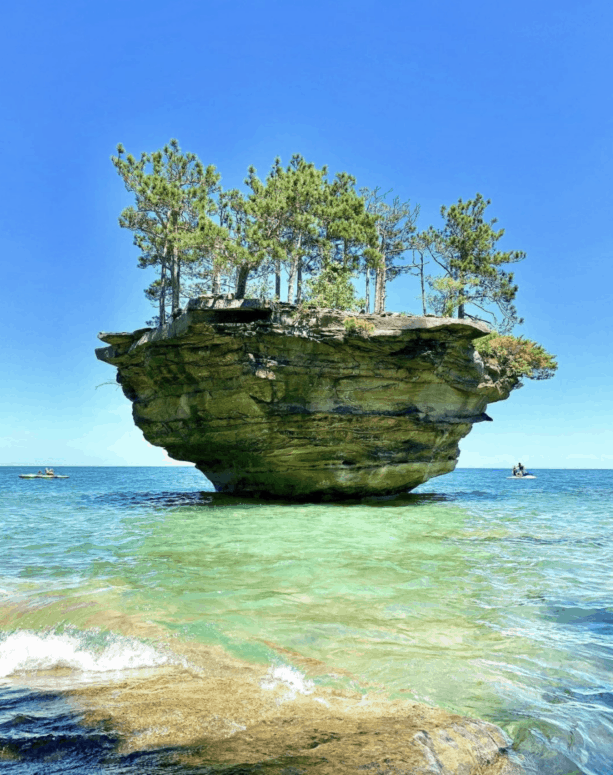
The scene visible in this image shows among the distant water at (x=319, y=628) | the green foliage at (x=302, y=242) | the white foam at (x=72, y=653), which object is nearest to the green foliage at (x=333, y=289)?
the green foliage at (x=302, y=242)

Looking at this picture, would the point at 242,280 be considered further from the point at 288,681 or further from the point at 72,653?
the point at 288,681

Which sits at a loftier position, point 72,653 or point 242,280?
point 242,280

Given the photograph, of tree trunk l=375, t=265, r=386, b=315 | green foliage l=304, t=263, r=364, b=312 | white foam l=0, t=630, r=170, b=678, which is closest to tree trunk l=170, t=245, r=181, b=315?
green foliage l=304, t=263, r=364, b=312

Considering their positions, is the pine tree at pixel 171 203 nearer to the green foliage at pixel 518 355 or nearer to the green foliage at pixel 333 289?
the green foliage at pixel 333 289

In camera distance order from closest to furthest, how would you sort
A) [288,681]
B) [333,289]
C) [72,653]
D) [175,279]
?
[288,681], [72,653], [175,279], [333,289]

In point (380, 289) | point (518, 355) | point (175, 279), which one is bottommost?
point (518, 355)

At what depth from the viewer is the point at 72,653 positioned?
4.26m

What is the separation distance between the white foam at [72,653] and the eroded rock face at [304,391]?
1308cm

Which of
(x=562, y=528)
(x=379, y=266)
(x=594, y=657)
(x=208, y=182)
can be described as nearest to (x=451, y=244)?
(x=379, y=266)

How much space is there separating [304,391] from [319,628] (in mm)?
14017

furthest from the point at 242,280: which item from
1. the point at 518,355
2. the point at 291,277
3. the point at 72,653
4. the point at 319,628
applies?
the point at 72,653

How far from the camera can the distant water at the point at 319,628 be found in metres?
2.88

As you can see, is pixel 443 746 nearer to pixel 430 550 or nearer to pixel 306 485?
pixel 430 550

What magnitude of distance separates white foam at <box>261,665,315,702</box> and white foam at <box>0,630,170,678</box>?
0.97 meters
